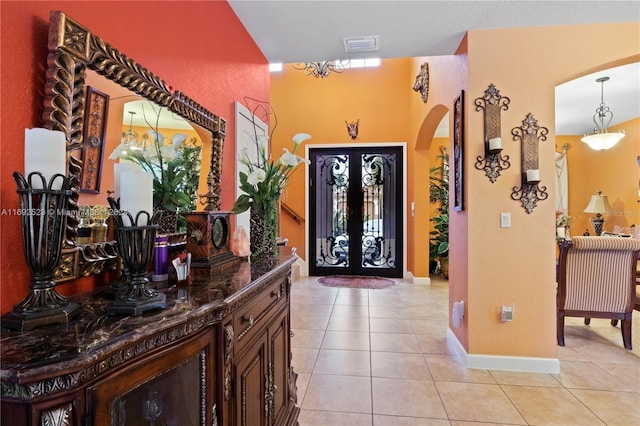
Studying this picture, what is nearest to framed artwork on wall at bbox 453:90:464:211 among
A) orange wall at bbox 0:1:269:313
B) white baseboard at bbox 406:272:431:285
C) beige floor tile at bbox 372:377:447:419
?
beige floor tile at bbox 372:377:447:419

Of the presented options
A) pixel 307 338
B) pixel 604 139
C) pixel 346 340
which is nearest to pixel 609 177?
pixel 604 139

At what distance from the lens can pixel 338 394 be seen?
233cm

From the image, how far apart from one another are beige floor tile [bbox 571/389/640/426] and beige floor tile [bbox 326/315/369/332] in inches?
71.6

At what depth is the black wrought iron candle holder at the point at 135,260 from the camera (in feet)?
2.86

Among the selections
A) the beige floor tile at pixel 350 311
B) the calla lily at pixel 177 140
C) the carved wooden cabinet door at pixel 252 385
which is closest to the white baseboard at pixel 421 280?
the beige floor tile at pixel 350 311

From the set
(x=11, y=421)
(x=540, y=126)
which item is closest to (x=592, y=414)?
(x=540, y=126)

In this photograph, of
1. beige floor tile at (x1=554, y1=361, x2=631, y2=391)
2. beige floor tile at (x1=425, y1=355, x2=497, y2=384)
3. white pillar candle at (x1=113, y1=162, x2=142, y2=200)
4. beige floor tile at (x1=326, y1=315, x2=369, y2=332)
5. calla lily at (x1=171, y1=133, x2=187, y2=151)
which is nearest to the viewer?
white pillar candle at (x1=113, y1=162, x2=142, y2=200)

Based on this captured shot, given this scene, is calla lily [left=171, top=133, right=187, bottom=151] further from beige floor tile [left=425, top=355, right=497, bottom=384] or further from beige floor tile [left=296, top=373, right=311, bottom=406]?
beige floor tile [left=425, top=355, right=497, bottom=384]

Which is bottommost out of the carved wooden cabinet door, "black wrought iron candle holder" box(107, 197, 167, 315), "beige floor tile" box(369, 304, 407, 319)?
"beige floor tile" box(369, 304, 407, 319)

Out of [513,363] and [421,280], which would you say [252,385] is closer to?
[513,363]

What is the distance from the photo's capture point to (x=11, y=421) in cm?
60

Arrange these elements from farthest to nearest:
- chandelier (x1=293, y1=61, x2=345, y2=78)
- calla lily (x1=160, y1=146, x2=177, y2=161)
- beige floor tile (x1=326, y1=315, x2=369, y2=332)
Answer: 1. chandelier (x1=293, y1=61, x2=345, y2=78)
2. beige floor tile (x1=326, y1=315, x2=369, y2=332)
3. calla lily (x1=160, y1=146, x2=177, y2=161)

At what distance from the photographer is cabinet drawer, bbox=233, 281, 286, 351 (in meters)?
1.20

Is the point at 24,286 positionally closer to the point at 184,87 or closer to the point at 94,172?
the point at 94,172
